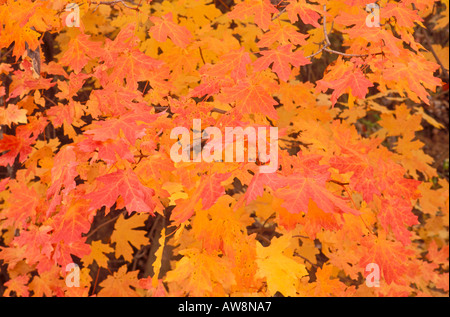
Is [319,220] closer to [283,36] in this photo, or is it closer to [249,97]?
[249,97]

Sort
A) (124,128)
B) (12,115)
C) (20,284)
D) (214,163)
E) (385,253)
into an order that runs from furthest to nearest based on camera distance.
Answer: (20,284)
(12,115)
(385,253)
(214,163)
(124,128)

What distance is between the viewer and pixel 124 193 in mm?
2008

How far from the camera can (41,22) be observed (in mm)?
2369

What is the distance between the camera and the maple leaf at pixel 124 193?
6.47 ft

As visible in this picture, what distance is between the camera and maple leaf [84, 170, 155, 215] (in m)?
1.97

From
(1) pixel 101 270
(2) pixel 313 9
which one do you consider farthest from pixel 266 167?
(1) pixel 101 270

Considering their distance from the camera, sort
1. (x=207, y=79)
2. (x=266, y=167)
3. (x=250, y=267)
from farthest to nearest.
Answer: (x=250, y=267), (x=207, y=79), (x=266, y=167)

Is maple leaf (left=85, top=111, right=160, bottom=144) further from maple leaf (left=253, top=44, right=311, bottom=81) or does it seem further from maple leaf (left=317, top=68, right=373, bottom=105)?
maple leaf (left=317, top=68, right=373, bottom=105)

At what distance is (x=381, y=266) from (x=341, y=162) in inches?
27.1

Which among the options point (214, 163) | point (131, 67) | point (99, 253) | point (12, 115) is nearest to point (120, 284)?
point (99, 253)

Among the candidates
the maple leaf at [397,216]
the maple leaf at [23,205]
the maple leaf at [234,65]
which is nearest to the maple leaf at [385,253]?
the maple leaf at [397,216]

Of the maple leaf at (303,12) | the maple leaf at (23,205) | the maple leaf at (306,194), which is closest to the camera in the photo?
the maple leaf at (306,194)

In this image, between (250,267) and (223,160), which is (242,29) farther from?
(250,267)

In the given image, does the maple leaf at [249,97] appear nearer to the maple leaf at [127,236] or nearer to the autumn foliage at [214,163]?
the autumn foliage at [214,163]
